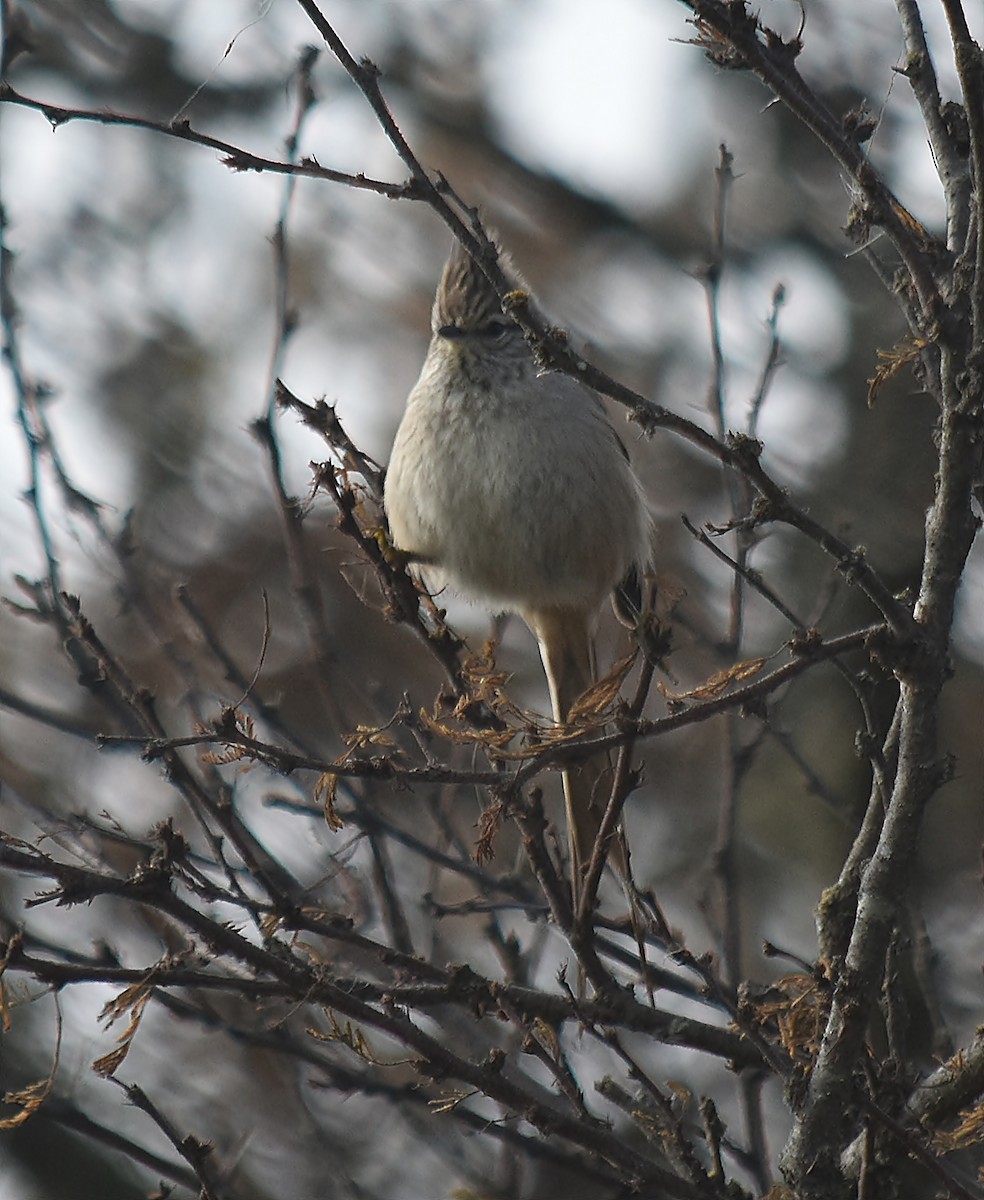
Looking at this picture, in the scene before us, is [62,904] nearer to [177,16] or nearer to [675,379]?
[675,379]

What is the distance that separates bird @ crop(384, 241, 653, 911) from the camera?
4434 mm

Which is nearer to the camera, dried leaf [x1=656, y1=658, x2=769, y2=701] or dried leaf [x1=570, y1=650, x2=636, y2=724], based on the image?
dried leaf [x1=656, y1=658, x2=769, y2=701]

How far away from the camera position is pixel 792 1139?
8.52 feet

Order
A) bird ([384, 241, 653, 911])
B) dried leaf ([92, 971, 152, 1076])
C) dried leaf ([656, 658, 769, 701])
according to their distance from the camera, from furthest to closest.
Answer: bird ([384, 241, 653, 911])
dried leaf ([656, 658, 769, 701])
dried leaf ([92, 971, 152, 1076])

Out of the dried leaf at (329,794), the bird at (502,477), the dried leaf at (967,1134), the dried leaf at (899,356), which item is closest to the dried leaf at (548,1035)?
the dried leaf at (329,794)

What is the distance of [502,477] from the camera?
4.41 m

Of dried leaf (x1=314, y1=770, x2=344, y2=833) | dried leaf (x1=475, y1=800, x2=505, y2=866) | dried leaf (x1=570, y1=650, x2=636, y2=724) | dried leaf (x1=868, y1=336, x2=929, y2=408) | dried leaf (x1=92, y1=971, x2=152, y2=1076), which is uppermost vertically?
dried leaf (x1=868, y1=336, x2=929, y2=408)

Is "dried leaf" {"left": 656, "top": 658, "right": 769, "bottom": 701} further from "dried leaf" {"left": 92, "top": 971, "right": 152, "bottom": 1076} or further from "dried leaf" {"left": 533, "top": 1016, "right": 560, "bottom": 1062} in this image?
"dried leaf" {"left": 92, "top": 971, "right": 152, "bottom": 1076}

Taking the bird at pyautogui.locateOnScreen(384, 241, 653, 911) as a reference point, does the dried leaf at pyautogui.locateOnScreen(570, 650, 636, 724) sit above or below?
below

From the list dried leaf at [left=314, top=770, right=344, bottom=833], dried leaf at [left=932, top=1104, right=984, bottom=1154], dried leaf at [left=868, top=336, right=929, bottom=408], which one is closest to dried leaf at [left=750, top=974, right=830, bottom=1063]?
dried leaf at [left=932, top=1104, right=984, bottom=1154]

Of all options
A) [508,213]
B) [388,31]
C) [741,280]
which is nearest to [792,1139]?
[741,280]

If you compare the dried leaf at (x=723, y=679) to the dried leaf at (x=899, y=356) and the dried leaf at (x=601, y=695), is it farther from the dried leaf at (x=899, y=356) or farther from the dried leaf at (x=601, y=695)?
the dried leaf at (x=899, y=356)

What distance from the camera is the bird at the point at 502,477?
443cm

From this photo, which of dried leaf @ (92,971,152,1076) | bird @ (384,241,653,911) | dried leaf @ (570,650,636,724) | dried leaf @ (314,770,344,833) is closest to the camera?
dried leaf @ (92,971,152,1076)
